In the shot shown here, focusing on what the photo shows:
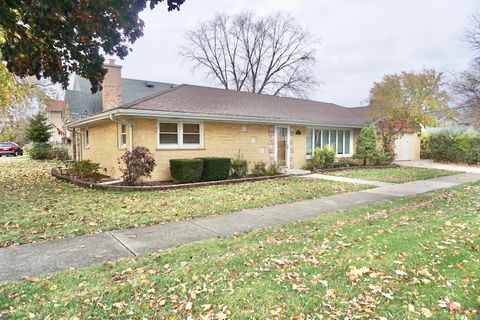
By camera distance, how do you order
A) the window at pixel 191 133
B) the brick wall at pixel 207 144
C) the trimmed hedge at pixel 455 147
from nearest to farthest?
the brick wall at pixel 207 144, the window at pixel 191 133, the trimmed hedge at pixel 455 147

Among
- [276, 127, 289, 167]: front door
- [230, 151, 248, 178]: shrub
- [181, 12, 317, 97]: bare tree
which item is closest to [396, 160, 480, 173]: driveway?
[276, 127, 289, 167]: front door

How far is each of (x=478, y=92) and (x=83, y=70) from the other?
16.5 m

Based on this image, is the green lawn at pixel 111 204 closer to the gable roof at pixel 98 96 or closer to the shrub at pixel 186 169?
the shrub at pixel 186 169

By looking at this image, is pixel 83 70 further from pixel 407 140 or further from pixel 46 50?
pixel 407 140

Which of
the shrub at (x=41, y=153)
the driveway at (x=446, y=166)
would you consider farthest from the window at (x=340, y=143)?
the shrub at (x=41, y=153)

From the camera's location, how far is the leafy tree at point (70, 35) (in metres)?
4.39

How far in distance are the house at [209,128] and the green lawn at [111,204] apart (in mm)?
2562

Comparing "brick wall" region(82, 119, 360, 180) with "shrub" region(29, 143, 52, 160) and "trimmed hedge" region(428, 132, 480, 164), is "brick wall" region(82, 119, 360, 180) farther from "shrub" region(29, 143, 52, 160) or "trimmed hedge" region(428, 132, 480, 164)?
"trimmed hedge" region(428, 132, 480, 164)

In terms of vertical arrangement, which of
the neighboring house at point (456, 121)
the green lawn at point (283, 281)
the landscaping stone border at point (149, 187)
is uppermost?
the neighboring house at point (456, 121)

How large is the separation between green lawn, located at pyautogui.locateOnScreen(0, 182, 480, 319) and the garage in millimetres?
19422

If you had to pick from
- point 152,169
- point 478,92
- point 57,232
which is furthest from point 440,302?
point 478,92

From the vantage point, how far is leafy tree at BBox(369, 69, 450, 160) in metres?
18.9

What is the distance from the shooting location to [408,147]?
2320 centimetres

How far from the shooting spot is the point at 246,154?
47.0 ft
